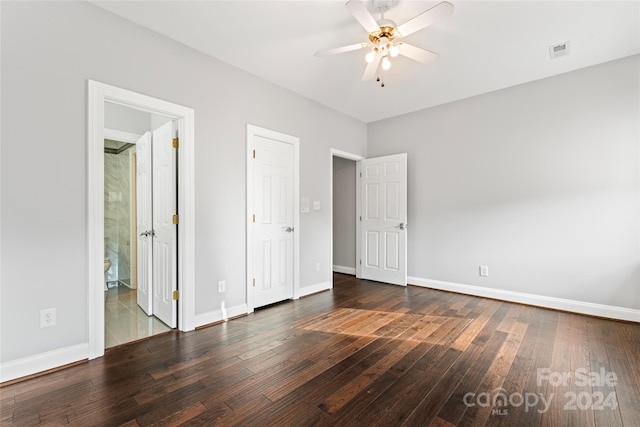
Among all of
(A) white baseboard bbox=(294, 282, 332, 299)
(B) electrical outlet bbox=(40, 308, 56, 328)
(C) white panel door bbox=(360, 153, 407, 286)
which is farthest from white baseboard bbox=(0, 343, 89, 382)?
(C) white panel door bbox=(360, 153, 407, 286)

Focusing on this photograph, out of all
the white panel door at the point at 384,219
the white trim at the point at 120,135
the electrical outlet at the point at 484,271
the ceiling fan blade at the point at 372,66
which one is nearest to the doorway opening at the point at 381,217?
the white panel door at the point at 384,219

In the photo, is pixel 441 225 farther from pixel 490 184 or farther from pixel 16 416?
pixel 16 416

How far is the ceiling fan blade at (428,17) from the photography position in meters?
1.88

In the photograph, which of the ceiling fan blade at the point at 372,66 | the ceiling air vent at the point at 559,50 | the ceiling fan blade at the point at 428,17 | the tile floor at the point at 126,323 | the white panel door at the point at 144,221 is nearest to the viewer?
the ceiling fan blade at the point at 428,17

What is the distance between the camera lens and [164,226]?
3.04 meters

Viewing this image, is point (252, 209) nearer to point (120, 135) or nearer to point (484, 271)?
point (120, 135)

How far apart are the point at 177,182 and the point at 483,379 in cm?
306

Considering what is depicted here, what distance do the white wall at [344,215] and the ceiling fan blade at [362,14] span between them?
10.7ft

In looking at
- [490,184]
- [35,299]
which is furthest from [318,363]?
[490,184]

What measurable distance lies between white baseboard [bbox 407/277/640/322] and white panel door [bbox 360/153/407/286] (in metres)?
0.44

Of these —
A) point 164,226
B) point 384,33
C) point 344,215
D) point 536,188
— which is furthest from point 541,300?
point 164,226

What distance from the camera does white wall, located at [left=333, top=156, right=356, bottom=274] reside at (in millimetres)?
5414

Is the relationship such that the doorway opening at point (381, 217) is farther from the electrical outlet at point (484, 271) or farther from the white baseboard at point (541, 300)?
the electrical outlet at point (484, 271)

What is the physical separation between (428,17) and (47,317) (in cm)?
339
